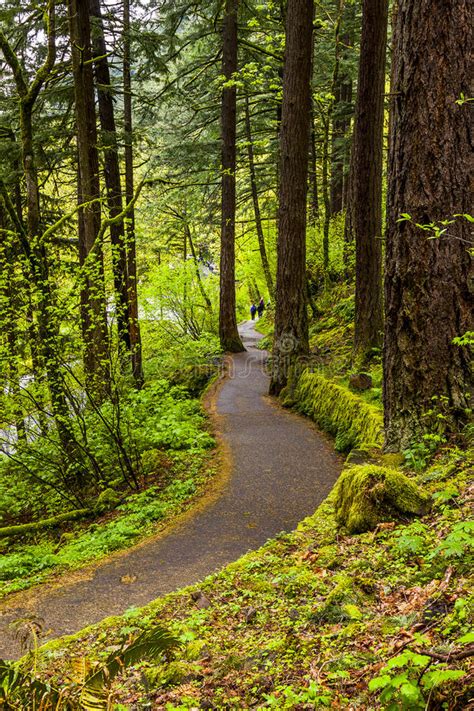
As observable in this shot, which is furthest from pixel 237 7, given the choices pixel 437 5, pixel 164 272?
pixel 437 5

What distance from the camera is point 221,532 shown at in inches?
247

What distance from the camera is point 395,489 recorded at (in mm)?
4301

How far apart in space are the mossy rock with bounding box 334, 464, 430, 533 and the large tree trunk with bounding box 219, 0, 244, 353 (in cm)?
1333

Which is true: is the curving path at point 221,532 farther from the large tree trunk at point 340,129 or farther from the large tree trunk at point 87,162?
the large tree trunk at point 340,129

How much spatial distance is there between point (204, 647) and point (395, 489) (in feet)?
6.62

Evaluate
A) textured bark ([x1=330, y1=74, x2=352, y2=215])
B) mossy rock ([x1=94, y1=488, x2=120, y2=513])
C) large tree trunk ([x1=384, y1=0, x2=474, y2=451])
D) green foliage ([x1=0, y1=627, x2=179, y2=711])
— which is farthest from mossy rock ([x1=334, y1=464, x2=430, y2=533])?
textured bark ([x1=330, y1=74, x2=352, y2=215])

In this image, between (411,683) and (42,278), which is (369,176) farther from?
(411,683)

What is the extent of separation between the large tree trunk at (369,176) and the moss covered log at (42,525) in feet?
19.2

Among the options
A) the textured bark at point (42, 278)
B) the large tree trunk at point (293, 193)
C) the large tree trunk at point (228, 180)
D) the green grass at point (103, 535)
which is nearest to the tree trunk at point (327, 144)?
the large tree trunk at point (293, 193)

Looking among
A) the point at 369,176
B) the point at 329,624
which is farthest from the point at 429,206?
the point at 369,176

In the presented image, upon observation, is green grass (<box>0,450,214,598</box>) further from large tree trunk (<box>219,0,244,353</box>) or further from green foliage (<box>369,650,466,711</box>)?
large tree trunk (<box>219,0,244,353</box>)

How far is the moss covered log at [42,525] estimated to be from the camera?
7.44 metres

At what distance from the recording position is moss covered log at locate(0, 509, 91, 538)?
744cm

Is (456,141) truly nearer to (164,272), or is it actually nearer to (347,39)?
(164,272)
